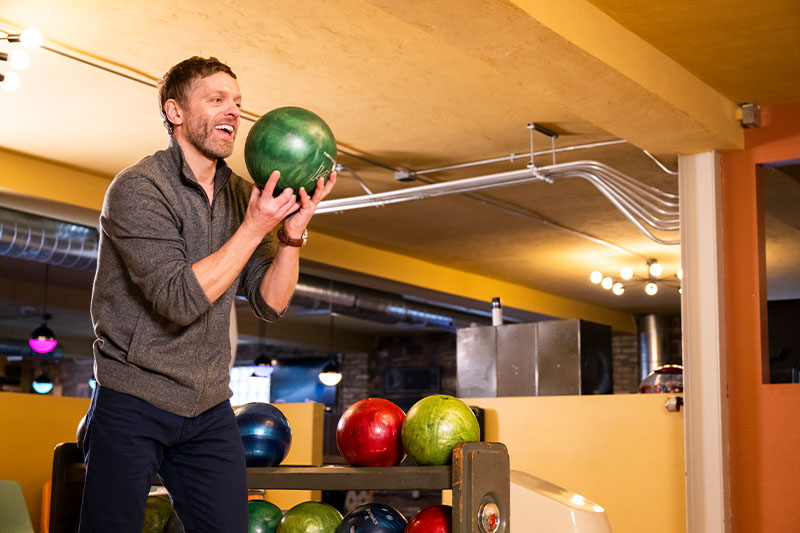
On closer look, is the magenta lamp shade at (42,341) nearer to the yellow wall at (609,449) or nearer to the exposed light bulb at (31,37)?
the yellow wall at (609,449)

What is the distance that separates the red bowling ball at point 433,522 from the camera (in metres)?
2.62

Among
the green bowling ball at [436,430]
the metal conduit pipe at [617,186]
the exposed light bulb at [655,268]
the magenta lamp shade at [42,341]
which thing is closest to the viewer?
the green bowling ball at [436,430]

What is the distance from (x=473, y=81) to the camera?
520cm

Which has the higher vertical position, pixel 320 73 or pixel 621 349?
pixel 320 73

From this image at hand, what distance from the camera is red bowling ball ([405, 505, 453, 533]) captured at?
103 inches

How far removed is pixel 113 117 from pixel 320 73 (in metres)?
1.65

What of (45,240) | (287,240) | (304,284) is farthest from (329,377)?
(287,240)

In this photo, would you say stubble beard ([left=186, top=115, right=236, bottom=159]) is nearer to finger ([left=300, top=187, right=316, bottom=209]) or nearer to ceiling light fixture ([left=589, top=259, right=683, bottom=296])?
finger ([left=300, top=187, right=316, bottom=209])

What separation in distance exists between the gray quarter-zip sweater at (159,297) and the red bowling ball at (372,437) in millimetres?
763

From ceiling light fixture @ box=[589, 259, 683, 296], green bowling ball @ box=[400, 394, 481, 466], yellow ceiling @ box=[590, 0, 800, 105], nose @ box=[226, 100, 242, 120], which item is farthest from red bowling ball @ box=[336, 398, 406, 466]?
ceiling light fixture @ box=[589, 259, 683, 296]

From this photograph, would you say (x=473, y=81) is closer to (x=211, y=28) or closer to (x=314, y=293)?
(x=211, y=28)

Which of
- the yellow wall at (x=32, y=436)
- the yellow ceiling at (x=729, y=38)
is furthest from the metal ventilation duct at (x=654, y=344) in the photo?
the yellow wall at (x=32, y=436)

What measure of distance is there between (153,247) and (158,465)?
0.51 meters

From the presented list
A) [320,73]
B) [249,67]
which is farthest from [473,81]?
[249,67]
